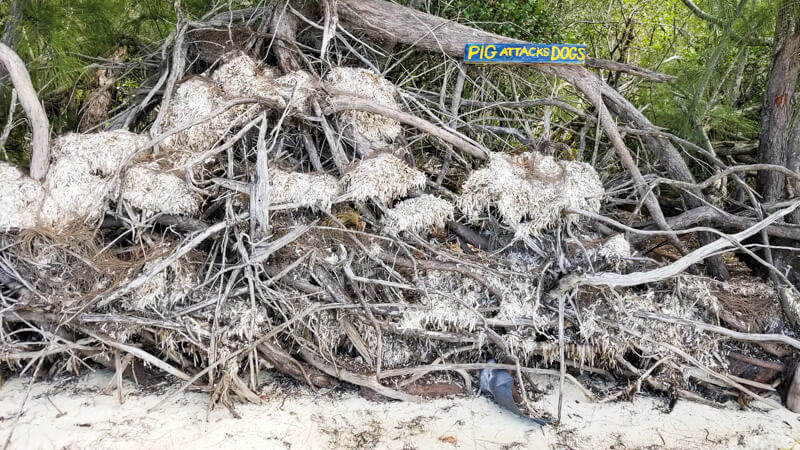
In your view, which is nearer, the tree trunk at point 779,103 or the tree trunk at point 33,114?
the tree trunk at point 33,114

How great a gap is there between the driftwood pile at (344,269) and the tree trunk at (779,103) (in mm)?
348

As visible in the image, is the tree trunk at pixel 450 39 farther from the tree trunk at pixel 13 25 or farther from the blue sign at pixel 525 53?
the tree trunk at pixel 13 25

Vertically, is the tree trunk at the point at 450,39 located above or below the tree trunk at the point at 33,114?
above

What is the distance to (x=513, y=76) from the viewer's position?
4.37 m

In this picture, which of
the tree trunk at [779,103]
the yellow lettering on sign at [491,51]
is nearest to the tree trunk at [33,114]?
the yellow lettering on sign at [491,51]

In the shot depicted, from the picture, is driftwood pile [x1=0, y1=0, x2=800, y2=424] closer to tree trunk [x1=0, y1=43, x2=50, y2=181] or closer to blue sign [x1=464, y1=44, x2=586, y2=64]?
tree trunk [x1=0, y1=43, x2=50, y2=181]

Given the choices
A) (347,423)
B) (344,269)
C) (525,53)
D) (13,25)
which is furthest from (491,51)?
(13,25)

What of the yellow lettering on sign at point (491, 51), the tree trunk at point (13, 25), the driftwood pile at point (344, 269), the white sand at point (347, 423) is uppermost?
the yellow lettering on sign at point (491, 51)

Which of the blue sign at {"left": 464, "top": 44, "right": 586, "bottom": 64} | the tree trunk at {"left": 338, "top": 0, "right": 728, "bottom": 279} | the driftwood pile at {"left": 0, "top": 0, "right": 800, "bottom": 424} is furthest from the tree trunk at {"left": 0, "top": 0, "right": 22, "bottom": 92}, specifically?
the blue sign at {"left": 464, "top": 44, "right": 586, "bottom": 64}

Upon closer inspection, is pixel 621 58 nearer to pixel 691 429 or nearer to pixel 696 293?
pixel 696 293

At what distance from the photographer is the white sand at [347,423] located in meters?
2.80

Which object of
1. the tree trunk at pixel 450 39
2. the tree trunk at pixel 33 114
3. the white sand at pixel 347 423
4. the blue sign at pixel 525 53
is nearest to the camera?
the white sand at pixel 347 423

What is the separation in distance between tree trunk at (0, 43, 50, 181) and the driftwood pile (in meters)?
0.06

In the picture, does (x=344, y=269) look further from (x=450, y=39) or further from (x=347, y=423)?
(x=450, y=39)
